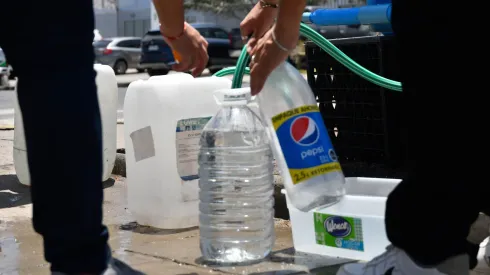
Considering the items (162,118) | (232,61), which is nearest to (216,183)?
(162,118)

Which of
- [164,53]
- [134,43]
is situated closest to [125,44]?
[134,43]

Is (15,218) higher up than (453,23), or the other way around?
(453,23)

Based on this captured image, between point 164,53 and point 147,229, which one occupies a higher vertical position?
point 147,229

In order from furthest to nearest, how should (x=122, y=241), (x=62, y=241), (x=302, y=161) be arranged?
(x=122, y=241) < (x=302, y=161) < (x=62, y=241)

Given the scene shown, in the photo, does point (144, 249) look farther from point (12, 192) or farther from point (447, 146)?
point (12, 192)

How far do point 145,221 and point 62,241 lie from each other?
5.61 feet

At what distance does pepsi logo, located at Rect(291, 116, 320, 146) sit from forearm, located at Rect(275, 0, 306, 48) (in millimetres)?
270

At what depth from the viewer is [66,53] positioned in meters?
1.89

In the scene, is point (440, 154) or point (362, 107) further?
point (362, 107)

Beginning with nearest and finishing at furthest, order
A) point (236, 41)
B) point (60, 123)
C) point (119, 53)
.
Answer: point (60, 123) < point (236, 41) < point (119, 53)

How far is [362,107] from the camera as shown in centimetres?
428

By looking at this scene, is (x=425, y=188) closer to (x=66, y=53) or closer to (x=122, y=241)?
(x=66, y=53)

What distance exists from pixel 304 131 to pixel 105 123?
2.05 m

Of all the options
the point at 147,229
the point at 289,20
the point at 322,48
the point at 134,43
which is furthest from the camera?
the point at 134,43
